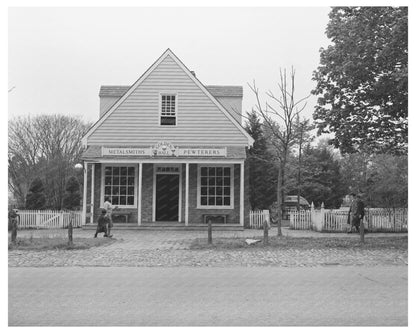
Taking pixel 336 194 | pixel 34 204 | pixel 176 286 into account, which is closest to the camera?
pixel 176 286

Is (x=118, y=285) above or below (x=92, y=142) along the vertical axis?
below

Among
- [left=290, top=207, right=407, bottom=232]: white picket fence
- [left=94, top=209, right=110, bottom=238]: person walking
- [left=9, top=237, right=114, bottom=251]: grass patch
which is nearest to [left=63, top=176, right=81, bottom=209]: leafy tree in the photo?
[left=94, top=209, right=110, bottom=238]: person walking

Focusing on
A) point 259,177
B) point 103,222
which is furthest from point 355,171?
point 103,222

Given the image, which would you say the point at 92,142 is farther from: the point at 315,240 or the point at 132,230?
the point at 315,240

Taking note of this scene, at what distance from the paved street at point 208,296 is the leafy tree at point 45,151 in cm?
2645

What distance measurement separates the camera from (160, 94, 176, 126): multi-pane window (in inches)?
936

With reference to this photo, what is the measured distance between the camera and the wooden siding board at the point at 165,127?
77.0ft

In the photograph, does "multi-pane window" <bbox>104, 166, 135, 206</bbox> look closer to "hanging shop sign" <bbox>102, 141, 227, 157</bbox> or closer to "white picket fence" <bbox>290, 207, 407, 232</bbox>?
"hanging shop sign" <bbox>102, 141, 227, 157</bbox>

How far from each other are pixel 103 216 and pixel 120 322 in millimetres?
12044

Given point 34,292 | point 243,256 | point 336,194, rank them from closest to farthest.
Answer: point 34,292 → point 243,256 → point 336,194

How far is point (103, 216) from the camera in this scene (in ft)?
59.6

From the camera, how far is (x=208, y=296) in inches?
314

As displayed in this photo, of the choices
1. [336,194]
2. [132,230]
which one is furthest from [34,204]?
[336,194]

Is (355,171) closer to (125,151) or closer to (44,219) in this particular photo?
(125,151)
